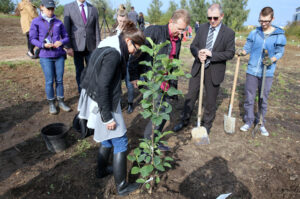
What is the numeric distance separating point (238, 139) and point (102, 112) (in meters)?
2.64

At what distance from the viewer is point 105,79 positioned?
1.61m

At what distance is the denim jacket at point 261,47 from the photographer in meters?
3.07

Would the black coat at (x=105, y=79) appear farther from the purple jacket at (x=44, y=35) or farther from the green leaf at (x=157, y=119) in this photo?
the purple jacket at (x=44, y=35)

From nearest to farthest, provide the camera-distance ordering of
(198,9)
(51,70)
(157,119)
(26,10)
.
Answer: (157,119) < (51,70) < (26,10) < (198,9)

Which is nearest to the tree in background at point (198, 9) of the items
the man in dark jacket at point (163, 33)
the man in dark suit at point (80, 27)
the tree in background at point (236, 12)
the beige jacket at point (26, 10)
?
the tree in background at point (236, 12)

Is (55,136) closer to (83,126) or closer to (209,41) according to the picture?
(83,126)

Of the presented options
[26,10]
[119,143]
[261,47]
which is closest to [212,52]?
[261,47]

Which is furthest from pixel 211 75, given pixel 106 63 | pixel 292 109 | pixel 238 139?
pixel 292 109

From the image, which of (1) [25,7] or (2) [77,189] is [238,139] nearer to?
(2) [77,189]

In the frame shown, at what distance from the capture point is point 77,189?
2270 mm

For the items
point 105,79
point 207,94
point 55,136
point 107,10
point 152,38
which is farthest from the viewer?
point 107,10

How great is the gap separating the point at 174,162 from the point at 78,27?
306 centimetres

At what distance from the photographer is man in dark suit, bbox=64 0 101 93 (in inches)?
148

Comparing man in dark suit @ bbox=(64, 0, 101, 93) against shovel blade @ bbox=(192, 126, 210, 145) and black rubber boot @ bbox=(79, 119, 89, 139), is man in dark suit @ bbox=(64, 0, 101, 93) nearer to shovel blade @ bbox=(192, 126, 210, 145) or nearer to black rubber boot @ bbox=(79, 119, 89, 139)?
black rubber boot @ bbox=(79, 119, 89, 139)
